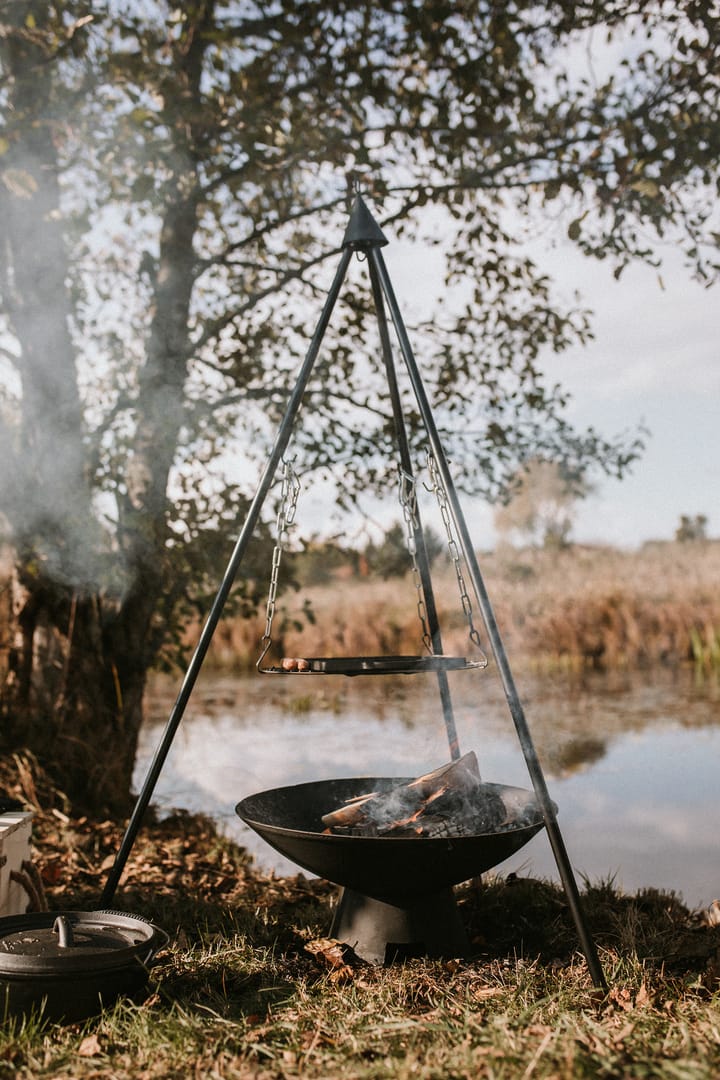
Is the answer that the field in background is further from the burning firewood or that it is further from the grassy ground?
the burning firewood

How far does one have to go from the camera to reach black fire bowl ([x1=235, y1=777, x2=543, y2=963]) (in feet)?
7.16

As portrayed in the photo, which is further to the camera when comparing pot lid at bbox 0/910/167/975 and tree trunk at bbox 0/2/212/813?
tree trunk at bbox 0/2/212/813

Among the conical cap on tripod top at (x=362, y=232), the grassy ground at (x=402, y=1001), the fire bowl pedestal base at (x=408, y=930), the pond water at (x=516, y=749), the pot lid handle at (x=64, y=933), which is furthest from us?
the pond water at (x=516, y=749)

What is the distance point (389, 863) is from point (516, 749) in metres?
4.49

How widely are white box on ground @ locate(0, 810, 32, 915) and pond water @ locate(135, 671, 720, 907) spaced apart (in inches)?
52.8

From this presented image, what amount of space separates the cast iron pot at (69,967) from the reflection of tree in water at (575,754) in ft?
15.6

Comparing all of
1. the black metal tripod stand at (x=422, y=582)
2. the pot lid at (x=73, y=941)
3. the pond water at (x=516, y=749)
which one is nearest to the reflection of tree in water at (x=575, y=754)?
the pond water at (x=516, y=749)

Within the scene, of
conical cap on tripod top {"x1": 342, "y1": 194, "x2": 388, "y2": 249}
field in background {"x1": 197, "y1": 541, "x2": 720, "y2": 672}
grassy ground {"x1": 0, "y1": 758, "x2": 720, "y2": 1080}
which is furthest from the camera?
field in background {"x1": 197, "y1": 541, "x2": 720, "y2": 672}

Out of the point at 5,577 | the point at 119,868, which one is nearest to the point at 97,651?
the point at 5,577

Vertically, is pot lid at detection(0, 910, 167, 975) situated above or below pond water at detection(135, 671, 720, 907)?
above

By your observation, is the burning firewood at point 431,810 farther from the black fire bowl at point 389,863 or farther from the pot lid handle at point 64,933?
the pot lid handle at point 64,933

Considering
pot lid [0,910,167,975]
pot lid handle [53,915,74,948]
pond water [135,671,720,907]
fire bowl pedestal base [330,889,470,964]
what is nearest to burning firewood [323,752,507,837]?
fire bowl pedestal base [330,889,470,964]

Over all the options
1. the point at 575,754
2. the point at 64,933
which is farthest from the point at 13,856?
the point at 575,754

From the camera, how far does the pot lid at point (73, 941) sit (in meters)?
1.92
